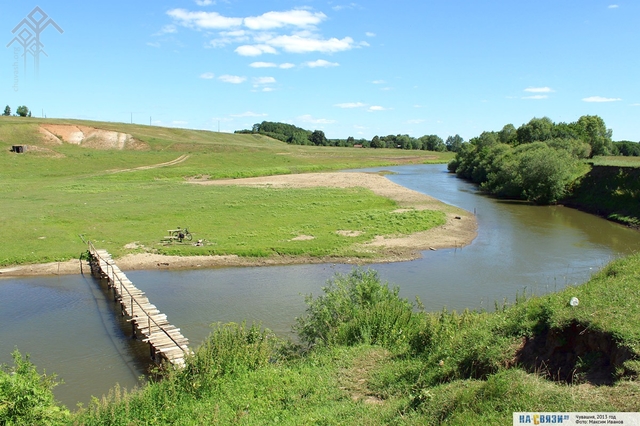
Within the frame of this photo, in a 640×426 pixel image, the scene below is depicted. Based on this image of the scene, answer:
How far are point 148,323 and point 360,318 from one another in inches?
315

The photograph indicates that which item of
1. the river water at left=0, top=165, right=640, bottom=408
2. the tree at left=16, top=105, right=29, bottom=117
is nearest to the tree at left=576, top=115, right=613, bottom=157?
the river water at left=0, top=165, right=640, bottom=408

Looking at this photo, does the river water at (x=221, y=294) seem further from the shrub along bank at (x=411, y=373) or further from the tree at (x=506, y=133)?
the tree at (x=506, y=133)

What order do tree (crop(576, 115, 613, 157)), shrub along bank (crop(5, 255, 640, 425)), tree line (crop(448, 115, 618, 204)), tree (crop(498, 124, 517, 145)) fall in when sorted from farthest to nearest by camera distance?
1. tree (crop(498, 124, 517, 145))
2. tree (crop(576, 115, 613, 157))
3. tree line (crop(448, 115, 618, 204))
4. shrub along bank (crop(5, 255, 640, 425))

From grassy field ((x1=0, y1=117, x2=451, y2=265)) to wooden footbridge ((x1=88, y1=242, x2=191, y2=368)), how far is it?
23.5 feet

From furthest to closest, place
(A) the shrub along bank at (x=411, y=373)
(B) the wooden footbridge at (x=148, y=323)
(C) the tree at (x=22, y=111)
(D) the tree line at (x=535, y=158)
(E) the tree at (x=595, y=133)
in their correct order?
(C) the tree at (x=22, y=111) < (E) the tree at (x=595, y=133) < (D) the tree line at (x=535, y=158) < (B) the wooden footbridge at (x=148, y=323) < (A) the shrub along bank at (x=411, y=373)

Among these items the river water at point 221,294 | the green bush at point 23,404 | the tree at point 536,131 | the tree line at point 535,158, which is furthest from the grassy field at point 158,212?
the tree at point 536,131

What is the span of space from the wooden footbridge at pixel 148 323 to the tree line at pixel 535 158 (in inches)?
1934

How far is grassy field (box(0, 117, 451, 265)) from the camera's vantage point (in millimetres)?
31094

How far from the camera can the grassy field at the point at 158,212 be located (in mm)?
31094

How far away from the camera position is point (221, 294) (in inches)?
914

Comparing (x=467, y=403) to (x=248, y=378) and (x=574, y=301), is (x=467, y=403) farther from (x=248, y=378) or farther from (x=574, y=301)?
(x=248, y=378)

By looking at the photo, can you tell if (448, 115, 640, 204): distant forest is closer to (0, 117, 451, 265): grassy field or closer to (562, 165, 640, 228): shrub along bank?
(562, 165, 640, 228): shrub along bank

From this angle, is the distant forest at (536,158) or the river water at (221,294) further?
the distant forest at (536,158)

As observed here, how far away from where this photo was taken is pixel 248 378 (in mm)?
11625
